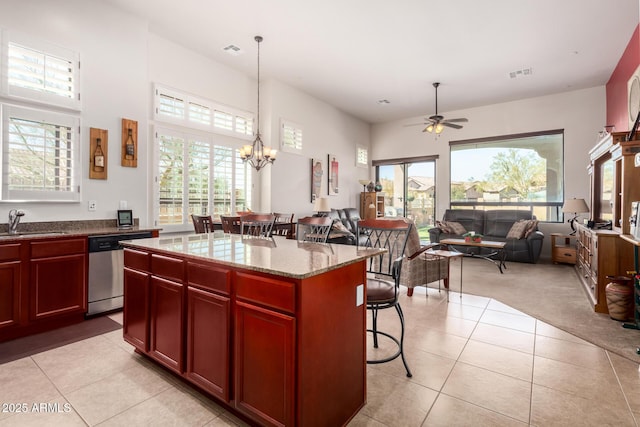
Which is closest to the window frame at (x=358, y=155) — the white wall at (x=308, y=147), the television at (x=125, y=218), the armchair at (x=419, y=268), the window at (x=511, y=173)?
the white wall at (x=308, y=147)

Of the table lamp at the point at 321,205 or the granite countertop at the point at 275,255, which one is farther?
the table lamp at the point at 321,205

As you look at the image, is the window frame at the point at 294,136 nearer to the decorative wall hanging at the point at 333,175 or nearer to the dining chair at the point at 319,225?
the decorative wall hanging at the point at 333,175

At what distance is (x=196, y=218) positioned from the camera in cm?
448

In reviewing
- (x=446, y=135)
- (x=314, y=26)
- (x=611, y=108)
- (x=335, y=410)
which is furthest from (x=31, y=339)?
(x=611, y=108)

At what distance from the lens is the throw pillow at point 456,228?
287 inches

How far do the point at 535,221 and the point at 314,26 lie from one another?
18.6 ft

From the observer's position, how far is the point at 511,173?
7.56 metres

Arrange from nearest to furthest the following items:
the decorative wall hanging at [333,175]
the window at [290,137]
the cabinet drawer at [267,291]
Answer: the cabinet drawer at [267,291], the window at [290,137], the decorative wall hanging at [333,175]

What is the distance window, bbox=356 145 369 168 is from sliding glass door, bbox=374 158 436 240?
0.36m

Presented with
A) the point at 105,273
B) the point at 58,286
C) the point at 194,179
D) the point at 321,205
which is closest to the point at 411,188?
the point at 321,205

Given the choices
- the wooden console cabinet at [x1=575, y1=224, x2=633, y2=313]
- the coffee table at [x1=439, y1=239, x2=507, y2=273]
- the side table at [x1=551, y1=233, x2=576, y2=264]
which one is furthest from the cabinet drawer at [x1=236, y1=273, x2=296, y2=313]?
the side table at [x1=551, y1=233, x2=576, y2=264]

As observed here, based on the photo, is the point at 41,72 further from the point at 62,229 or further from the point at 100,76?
the point at 62,229

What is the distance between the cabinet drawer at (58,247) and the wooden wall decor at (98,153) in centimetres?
94

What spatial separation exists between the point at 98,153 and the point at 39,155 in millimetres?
542
